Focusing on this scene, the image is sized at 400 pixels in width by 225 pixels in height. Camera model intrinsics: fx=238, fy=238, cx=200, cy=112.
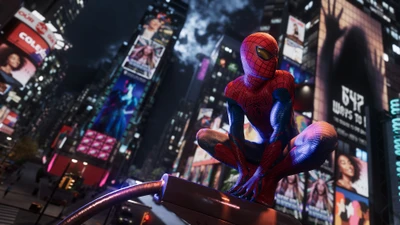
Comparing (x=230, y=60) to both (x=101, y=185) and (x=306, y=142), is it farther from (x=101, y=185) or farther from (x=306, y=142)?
(x=306, y=142)

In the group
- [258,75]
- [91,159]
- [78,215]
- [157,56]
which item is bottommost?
[78,215]

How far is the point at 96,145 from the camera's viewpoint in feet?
157

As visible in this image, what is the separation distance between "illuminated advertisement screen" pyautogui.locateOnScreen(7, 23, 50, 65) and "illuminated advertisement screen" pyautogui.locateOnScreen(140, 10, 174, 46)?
30.5 m

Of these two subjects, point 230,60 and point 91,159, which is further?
point 230,60

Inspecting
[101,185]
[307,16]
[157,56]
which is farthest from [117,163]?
[307,16]

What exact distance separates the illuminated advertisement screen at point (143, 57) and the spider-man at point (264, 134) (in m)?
50.3

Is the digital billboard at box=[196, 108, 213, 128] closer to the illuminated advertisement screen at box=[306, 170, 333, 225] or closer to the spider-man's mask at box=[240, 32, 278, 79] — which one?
the illuminated advertisement screen at box=[306, 170, 333, 225]

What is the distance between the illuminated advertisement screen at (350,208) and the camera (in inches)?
1000

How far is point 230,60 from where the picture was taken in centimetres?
9156

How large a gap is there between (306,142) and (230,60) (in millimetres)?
90042

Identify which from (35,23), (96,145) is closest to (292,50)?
(35,23)

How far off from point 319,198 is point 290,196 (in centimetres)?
Answer: 350

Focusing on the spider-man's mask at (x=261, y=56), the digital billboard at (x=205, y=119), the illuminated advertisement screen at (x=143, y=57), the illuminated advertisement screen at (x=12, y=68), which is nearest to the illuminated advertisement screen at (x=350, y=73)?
the digital billboard at (x=205, y=119)

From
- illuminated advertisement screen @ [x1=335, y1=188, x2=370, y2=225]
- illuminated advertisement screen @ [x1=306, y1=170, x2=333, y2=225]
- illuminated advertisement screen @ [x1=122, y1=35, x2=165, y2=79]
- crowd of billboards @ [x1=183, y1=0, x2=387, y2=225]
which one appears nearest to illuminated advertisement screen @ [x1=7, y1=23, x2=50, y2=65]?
illuminated advertisement screen @ [x1=122, y1=35, x2=165, y2=79]
